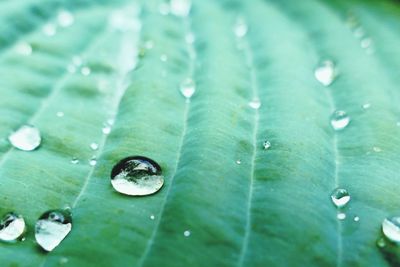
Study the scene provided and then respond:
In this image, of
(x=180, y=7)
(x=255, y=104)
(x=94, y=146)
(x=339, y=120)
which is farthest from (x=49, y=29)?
(x=339, y=120)

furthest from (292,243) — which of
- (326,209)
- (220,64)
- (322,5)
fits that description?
(322,5)

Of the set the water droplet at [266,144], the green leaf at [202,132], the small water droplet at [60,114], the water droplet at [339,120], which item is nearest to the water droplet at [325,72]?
the green leaf at [202,132]

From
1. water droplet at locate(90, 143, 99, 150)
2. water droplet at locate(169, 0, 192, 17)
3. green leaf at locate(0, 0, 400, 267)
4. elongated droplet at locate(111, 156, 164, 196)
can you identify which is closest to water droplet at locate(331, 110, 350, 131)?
green leaf at locate(0, 0, 400, 267)

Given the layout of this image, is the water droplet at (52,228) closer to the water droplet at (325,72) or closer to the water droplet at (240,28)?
the water droplet at (325,72)

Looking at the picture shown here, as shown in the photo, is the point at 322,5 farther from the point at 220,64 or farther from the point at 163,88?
the point at 163,88

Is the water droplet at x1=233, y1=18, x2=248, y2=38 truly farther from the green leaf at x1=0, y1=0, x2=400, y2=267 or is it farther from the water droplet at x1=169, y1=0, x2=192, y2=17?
the water droplet at x1=169, y1=0, x2=192, y2=17

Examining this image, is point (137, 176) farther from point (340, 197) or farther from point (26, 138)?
point (340, 197)
